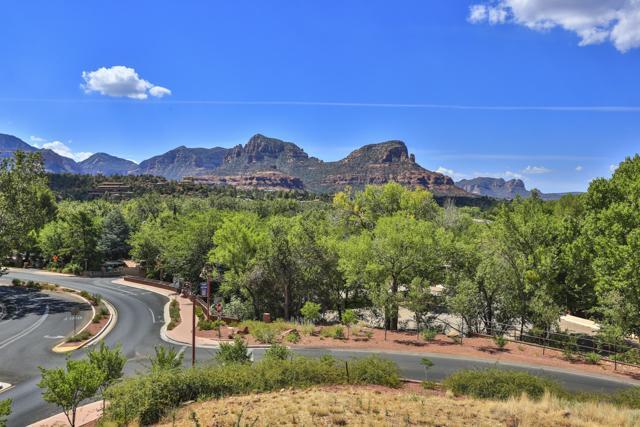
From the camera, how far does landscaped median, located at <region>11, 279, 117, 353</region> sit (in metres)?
29.1

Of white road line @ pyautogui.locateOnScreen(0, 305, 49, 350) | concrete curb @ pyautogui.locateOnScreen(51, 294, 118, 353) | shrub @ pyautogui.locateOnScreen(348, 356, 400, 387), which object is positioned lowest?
white road line @ pyautogui.locateOnScreen(0, 305, 49, 350)

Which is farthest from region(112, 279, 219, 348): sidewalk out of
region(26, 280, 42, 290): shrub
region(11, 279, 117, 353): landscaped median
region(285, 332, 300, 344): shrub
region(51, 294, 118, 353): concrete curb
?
region(26, 280, 42, 290): shrub

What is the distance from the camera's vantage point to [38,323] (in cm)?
3475

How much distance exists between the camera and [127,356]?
26328mm

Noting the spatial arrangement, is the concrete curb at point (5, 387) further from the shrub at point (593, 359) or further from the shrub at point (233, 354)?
the shrub at point (593, 359)

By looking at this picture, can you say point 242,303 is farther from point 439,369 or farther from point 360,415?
point 360,415

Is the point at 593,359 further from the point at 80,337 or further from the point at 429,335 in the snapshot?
the point at 80,337

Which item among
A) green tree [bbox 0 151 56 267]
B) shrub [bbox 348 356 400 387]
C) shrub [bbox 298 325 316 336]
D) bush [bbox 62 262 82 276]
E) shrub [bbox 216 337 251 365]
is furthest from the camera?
bush [bbox 62 262 82 276]

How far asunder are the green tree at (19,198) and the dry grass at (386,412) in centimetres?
3648

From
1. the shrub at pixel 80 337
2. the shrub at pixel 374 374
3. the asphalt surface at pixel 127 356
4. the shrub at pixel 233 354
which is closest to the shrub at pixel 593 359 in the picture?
the asphalt surface at pixel 127 356

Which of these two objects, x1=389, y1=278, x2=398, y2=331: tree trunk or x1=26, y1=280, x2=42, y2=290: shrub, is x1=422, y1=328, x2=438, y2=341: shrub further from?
x1=26, y1=280, x2=42, y2=290: shrub

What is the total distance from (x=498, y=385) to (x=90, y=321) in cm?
3188

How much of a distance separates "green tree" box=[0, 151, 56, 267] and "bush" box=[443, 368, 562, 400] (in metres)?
41.8

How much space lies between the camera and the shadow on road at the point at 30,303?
3894 cm
